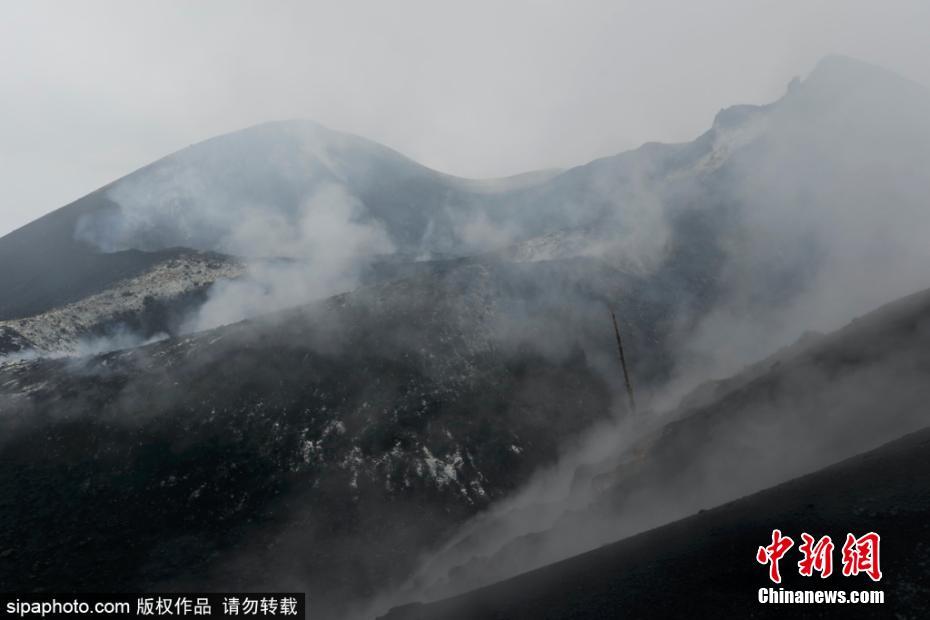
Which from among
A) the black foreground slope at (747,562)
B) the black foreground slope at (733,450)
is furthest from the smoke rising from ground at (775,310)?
the black foreground slope at (747,562)

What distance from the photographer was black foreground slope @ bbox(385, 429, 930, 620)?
2119 cm

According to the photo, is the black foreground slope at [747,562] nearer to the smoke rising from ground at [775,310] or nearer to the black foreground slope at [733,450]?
the black foreground slope at [733,450]

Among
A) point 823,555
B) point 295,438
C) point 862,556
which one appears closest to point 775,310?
point 823,555

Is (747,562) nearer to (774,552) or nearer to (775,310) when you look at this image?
(774,552)

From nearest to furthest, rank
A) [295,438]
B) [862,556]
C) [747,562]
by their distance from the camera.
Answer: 1. [862,556]
2. [747,562]
3. [295,438]

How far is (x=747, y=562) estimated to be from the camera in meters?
24.6

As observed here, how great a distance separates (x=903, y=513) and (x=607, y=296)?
4138 cm

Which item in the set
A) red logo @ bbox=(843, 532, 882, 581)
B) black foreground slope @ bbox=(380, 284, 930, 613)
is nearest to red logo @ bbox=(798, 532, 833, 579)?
red logo @ bbox=(843, 532, 882, 581)

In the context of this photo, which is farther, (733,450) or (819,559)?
(733,450)

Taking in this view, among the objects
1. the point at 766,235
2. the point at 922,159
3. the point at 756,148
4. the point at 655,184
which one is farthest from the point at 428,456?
the point at 922,159

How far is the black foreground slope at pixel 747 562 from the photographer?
21.2 m

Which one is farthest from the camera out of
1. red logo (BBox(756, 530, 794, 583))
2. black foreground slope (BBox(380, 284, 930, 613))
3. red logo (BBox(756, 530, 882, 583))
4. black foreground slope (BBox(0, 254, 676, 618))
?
black foreground slope (BBox(0, 254, 676, 618))

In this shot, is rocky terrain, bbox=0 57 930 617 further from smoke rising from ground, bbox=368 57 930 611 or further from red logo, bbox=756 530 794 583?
red logo, bbox=756 530 794 583

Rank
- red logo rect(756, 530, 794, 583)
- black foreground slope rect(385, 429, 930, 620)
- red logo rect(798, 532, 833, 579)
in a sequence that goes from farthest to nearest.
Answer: red logo rect(756, 530, 794, 583)
red logo rect(798, 532, 833, 579)
black foreground slope rect(385, 429, 930, 620)
